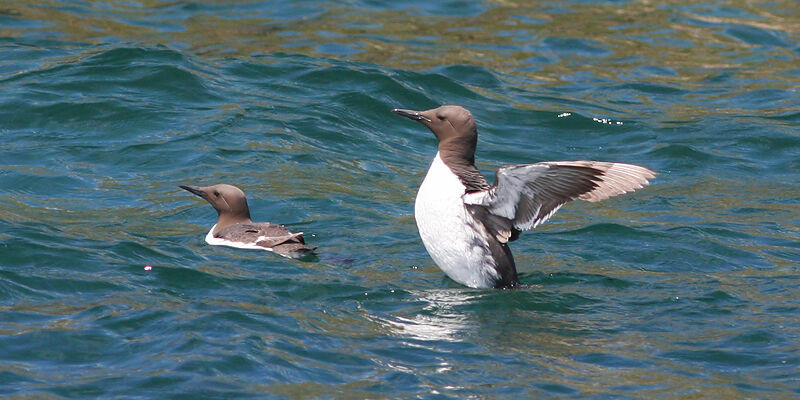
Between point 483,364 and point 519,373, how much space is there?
22 centimetres

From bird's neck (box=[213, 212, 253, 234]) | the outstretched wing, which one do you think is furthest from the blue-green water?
the outstretched wing

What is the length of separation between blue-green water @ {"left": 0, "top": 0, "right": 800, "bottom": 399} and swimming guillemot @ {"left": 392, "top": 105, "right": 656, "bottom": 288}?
0.23 meters

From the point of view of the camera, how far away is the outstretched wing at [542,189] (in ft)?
24.8

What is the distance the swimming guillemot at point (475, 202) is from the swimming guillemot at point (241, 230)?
1.01 metres

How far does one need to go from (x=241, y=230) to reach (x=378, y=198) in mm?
1793

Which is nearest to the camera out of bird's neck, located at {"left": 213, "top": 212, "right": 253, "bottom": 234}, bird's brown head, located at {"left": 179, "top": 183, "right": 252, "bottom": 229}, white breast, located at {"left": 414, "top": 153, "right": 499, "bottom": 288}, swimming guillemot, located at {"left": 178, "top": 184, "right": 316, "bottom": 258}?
white breast, located at {"left": 414, "top": 153, "right": 499, "bottom": 288}

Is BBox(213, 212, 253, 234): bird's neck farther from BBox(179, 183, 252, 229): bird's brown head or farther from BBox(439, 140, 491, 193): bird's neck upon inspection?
BBox(439, 140, 491, 193): bird's neck

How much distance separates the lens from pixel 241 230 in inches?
362

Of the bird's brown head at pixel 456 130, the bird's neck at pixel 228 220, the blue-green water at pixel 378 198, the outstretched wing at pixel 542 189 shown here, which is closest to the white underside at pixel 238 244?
the blue-green water at pixel 378 198

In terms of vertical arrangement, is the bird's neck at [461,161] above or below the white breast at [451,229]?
above

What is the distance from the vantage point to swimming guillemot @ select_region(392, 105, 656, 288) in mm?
7773

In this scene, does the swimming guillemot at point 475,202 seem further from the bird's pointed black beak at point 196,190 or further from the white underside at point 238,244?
the bird's pointed black beak at point 196,190

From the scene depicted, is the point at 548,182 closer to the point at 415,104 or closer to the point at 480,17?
the point at 415,104

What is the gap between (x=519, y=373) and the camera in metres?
6.73
